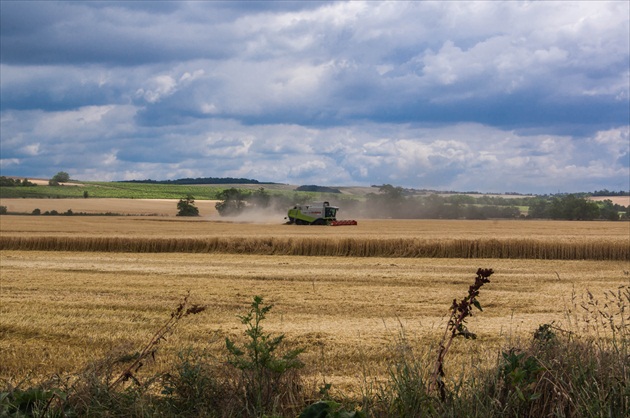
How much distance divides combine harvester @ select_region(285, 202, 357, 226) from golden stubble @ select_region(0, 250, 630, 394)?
24.7 meters

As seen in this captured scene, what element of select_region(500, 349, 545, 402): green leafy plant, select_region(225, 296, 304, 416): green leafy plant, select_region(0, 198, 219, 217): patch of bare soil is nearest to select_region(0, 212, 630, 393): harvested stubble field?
select_region(500, 349, 545, 402): green leafy plant

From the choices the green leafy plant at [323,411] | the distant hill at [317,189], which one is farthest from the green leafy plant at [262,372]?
the distant hill at [317,189]

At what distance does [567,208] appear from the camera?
262 ft

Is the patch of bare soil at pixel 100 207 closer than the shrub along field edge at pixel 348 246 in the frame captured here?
No

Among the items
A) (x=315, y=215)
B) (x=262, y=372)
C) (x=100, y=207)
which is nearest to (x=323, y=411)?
(x=262, y=372)

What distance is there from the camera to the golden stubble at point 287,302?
33.8 ft

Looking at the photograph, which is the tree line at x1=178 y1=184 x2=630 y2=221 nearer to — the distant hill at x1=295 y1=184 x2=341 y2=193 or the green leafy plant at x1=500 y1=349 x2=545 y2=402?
the distant hill at x1=295 y1=184 x2=341 y2=193

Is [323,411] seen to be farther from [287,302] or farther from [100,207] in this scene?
[100,207]

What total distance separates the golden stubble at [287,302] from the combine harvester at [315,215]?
974 inches

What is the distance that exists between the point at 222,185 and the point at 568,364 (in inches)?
5565

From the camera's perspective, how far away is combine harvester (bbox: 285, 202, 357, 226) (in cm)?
5388

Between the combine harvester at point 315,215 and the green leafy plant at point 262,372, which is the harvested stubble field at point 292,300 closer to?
the green leafy plant at point 262,372

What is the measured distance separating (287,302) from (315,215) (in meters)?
38.2

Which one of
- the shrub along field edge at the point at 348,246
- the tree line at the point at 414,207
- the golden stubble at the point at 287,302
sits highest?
the tree line at the point at 414,207
